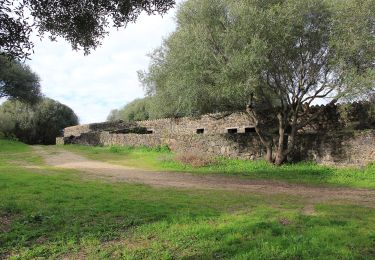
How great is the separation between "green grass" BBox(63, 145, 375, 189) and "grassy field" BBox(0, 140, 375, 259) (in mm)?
5125

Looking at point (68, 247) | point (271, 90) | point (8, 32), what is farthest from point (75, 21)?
point (271, 90)

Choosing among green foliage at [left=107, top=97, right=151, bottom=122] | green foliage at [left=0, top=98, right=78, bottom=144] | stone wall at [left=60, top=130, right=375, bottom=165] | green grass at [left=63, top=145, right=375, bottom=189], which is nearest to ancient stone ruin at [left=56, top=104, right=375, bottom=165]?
stone wall at [left=60, top=130, right=375, bottom=165]

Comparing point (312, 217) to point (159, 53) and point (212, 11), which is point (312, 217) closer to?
point (212, 11)

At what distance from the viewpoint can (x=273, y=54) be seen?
16844 millimetres

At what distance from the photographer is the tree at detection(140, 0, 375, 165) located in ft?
51.3

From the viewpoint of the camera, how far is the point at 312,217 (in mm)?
7801

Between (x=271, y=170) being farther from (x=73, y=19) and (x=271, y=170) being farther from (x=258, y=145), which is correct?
(x=73, y=19)

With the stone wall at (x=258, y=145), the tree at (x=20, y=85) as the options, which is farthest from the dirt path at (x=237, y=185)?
the tree at (x=20, y=85)

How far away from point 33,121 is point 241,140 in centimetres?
3844

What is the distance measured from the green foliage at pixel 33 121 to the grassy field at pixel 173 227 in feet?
135

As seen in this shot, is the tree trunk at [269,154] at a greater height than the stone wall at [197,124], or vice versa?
the stone wall at [197,124]

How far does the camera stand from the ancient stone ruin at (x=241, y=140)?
16.4 meters

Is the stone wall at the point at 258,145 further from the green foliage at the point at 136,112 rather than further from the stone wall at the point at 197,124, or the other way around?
the green foliage at the point at 136,112

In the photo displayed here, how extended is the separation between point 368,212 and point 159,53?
18.5 metres
